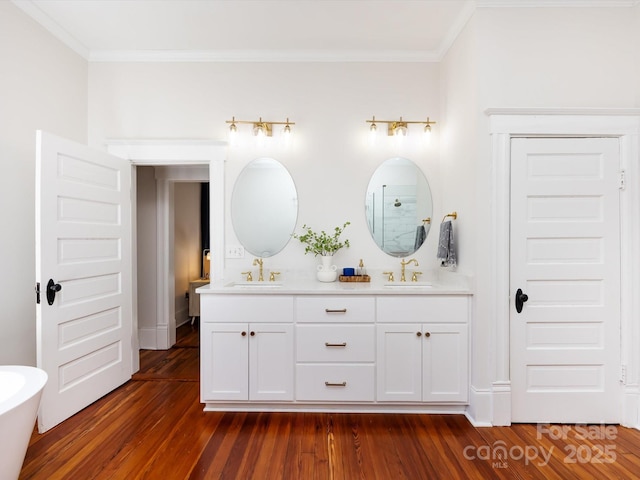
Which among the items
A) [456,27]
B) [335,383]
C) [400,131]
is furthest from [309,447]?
[456,27]

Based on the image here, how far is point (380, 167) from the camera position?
9.84ft

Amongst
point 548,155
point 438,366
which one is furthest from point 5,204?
point 548,155

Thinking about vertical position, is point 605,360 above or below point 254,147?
below

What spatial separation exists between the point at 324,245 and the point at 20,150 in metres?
2.26

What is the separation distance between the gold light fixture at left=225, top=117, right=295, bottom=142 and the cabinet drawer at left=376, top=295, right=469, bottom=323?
64.2 inches

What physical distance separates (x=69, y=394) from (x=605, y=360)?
361cm

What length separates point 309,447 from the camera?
2.06 m

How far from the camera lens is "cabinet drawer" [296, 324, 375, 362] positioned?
2453 millimetres

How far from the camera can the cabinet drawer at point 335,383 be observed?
244 centimetres

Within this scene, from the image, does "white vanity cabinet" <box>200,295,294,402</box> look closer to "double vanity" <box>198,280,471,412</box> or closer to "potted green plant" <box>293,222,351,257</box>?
"double vanity" <box>198,280,471,412</box>

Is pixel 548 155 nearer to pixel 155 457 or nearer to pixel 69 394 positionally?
pixel 155 457

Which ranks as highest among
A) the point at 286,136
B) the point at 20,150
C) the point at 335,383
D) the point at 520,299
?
the point at 286,136

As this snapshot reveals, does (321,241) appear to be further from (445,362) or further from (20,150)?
(20,150)

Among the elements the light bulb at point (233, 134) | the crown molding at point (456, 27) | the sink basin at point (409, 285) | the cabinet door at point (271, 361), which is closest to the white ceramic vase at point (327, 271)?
the sink basin at point (409, 285)
